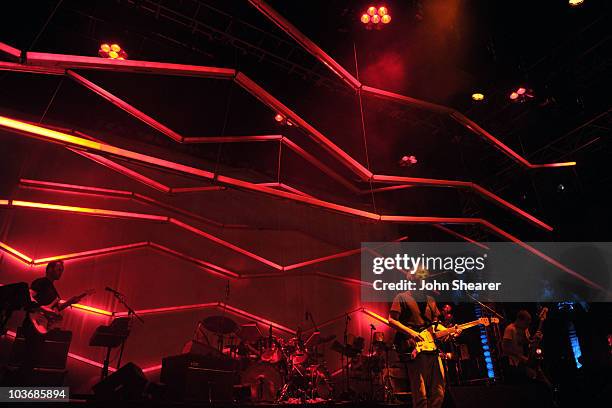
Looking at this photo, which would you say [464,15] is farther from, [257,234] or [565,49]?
[257,234]

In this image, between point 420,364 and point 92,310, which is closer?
point 420,364

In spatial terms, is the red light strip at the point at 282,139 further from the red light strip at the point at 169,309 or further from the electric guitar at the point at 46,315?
the electric guitar at the point at 46,315

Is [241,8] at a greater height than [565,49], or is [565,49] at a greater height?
[565,49]

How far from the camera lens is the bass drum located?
6.59 metres

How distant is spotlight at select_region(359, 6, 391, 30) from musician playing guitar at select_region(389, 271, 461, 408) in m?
3.78

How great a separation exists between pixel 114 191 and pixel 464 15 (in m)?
6.56

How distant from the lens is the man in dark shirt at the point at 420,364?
3.94 m

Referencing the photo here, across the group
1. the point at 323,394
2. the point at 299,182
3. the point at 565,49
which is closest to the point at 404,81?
the point at 565,49

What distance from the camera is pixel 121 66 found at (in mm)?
3848

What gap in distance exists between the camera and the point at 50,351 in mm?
4855

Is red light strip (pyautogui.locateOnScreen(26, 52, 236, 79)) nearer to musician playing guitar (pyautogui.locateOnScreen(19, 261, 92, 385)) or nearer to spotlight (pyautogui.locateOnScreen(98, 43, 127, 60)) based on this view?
spotlight (pyautogui.locateOnScreen(98, 43, 127, 60))

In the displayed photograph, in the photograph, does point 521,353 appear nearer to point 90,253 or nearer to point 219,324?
point 219,324

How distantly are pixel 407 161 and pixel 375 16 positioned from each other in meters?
4.08

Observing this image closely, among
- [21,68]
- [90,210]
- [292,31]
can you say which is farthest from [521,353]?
[21,68]
